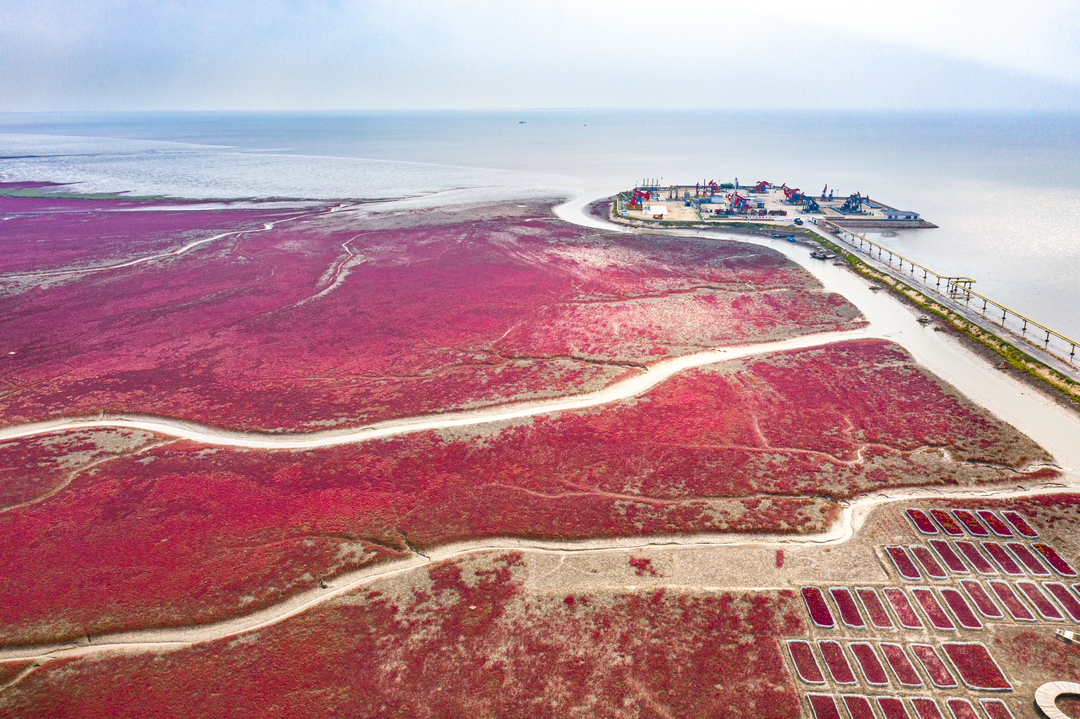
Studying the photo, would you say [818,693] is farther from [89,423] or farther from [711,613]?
[89,423]

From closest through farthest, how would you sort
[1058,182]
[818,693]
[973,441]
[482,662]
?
[818,693], [482,662], [973,441], [1058,182]


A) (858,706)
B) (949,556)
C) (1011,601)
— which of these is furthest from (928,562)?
(858,706)

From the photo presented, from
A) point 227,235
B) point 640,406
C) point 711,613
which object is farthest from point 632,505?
point 227,235

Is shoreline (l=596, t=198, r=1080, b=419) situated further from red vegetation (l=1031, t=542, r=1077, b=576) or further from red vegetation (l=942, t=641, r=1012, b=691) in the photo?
red vegetation (l=942, t=641, r=1012, b=691)

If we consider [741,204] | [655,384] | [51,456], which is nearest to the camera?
[51,456]

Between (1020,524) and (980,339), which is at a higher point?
(980,339)

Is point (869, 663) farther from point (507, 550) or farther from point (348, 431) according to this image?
point (348, 431)

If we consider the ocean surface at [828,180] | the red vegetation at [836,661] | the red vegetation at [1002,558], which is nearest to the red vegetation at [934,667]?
the red vegetation at [836,661]

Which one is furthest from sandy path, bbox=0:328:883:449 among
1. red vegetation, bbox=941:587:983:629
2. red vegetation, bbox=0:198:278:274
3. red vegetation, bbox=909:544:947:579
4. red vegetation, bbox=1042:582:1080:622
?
red vegetation, bbox=0:198:278:274
